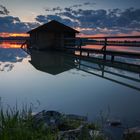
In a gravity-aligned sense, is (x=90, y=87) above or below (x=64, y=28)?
below

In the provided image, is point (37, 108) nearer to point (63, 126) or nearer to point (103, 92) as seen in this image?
point (63, 126)

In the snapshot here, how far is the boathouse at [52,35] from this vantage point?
33969 millimetres

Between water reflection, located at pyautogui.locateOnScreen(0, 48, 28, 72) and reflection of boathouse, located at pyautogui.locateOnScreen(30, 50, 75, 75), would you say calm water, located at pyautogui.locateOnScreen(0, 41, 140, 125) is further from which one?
water reflection, located at pyautogui.locateOnScreen(0, 48, 28, 72)

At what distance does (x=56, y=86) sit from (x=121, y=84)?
2572 mm

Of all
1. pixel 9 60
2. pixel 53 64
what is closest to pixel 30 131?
pixel 53 64

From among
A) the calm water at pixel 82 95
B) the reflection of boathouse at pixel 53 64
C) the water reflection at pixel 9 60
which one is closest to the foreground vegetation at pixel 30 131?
the calm water at pixel 82 95

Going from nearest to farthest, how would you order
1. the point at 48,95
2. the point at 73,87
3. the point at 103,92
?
the point at 48,95
the point at 103,92
the point at 73,87

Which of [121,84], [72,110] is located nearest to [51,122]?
[72,110]

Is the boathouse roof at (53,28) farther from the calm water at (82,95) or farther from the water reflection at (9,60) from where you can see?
the calm water at (82,95)

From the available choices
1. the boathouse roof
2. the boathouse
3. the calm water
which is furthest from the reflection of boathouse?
the boathouse

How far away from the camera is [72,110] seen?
21.4 feet

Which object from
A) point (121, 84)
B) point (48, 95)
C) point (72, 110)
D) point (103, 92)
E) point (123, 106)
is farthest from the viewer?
point (121, 84)

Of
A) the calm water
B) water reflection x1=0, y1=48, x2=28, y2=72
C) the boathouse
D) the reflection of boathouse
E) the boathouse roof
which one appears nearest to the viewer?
the calm water

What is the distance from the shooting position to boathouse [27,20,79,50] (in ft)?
111
